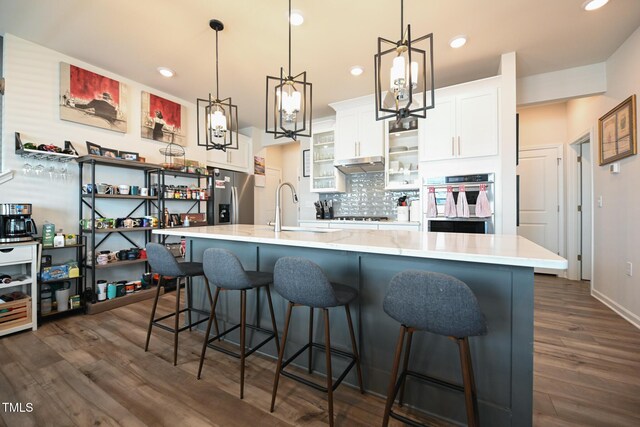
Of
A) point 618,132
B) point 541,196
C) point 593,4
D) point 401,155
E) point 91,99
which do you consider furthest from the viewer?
point 541,196

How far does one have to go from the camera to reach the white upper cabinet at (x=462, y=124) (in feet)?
10.3

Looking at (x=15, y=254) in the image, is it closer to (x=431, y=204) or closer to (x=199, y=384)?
(x=199, y=384)

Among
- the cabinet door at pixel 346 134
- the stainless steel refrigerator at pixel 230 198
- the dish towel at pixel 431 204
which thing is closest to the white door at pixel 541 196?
the dish towel at pixel 431 204

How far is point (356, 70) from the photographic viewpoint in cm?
332

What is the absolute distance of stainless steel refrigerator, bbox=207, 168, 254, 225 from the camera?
441 centimetres

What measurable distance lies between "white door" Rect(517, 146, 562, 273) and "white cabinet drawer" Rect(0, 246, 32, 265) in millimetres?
6376

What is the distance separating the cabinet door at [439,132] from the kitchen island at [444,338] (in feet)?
7.10

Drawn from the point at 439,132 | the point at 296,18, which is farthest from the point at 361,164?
the point at 296,18

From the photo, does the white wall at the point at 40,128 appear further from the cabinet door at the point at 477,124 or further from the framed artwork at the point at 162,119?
the cabinet door at the point at 477,124

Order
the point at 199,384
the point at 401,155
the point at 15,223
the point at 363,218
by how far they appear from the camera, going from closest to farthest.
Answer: the point at 199,384 < the point at 15,223 < the point at 401,155 < the point at 363,218

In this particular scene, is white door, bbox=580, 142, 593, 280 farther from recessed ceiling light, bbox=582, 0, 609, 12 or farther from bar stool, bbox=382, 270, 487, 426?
bar stool, bbox=382, 270, 487, 426

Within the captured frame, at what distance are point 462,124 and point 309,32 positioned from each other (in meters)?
2.05

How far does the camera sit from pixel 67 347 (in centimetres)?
219

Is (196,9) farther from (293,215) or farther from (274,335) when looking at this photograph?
(293,215)
